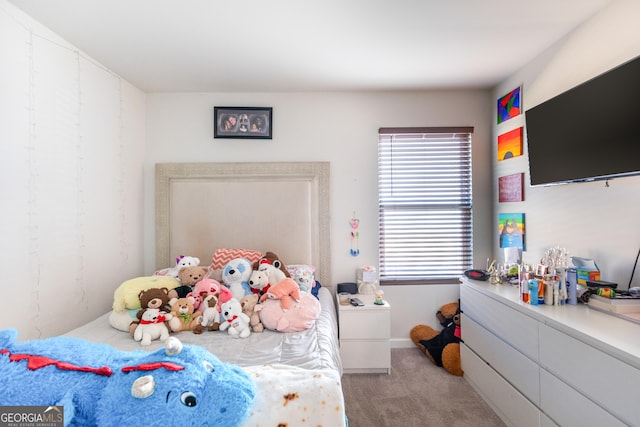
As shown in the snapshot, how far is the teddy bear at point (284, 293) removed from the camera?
2.14m

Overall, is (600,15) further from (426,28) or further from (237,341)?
(237,341)

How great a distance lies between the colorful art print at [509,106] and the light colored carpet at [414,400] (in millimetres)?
2358

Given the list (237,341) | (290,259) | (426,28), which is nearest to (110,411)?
(237,341)

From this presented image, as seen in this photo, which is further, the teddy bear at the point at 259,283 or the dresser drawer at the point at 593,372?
the teddy bear at the point at 259,283

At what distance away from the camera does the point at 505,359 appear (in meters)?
2.04

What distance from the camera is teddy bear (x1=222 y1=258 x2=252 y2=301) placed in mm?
2342

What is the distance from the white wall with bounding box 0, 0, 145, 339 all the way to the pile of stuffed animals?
1.48 ft

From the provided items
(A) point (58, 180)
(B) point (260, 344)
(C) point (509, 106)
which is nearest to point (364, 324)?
(B) point (260, 344)

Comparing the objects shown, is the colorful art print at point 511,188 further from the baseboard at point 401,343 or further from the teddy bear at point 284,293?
the teddy bear at point 284,293

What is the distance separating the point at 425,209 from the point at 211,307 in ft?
7.35

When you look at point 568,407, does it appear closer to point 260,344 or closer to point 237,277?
point 260,344

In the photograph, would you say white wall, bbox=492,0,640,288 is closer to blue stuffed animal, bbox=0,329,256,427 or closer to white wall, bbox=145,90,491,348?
white wall, bbox=145,90,491,348

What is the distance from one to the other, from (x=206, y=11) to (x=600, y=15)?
2407mm

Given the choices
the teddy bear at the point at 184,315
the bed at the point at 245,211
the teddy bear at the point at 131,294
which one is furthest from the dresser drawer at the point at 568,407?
the teddy bear at the point at 131,294
